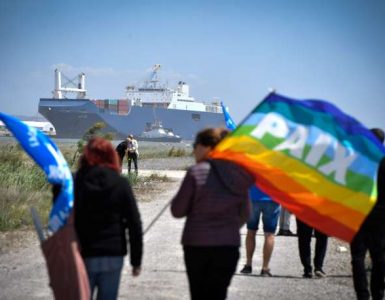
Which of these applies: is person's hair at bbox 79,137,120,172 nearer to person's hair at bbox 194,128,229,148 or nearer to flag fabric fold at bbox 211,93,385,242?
person's hair at bbox 194,128,229,148

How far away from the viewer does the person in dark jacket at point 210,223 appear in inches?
136

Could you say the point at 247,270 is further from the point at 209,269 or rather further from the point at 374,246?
the point at 209,269

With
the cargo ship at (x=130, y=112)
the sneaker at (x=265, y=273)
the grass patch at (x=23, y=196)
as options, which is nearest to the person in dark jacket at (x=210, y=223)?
the sneaker at (x=265, y=273)

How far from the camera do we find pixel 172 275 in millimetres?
6156

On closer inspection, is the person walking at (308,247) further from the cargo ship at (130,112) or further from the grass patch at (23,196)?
the cargo ship at (130,112)

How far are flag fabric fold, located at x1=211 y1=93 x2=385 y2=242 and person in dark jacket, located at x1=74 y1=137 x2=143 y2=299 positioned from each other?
2.78ft

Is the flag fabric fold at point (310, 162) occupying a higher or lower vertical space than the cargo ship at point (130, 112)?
higher

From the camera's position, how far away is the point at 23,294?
531 centimetres

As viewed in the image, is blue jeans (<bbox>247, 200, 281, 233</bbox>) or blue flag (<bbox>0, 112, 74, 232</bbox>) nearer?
blue flag (<bbox>0, 112, 74, 232</bbox>)

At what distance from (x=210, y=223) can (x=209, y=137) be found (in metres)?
0.59

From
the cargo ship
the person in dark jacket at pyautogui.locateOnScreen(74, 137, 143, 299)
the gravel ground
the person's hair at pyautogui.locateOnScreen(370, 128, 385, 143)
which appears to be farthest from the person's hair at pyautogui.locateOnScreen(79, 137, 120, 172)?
the cargo ship

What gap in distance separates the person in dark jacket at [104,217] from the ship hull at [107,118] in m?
99.3

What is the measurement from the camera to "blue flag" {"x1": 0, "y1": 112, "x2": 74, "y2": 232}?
3596 millimetres

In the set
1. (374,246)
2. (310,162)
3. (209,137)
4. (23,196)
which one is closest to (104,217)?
(209,137)
